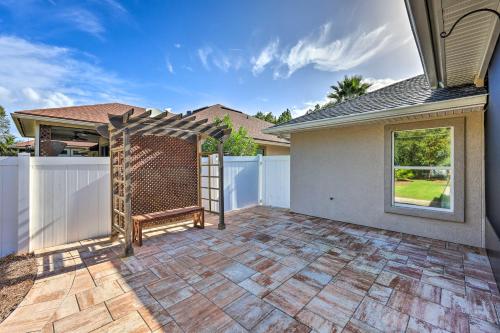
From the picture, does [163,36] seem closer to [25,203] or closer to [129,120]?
[129,120]

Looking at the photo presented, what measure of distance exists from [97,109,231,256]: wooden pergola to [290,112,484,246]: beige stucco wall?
2.76m

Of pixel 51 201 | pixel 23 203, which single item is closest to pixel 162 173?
pixel 51 201

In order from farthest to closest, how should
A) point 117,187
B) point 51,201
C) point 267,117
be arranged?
point 267,117 → point 117,187 → point 51,201

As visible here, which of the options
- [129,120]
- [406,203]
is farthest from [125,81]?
[406,203]

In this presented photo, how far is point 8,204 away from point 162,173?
2702 mm

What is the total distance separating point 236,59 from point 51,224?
8.78 m

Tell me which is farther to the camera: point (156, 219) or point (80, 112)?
point (80, 112)

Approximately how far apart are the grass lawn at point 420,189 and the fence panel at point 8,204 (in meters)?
7.96

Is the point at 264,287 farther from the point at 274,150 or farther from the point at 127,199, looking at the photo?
the point at 274,150

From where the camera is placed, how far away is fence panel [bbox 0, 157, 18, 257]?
3.62 metres

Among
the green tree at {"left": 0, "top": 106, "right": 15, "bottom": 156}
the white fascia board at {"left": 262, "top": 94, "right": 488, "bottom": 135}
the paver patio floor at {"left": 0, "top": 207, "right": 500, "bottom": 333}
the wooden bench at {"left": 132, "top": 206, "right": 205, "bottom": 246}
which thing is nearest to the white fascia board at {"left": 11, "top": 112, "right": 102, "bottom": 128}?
the wooden bench at {"left": 132, "top": 206, "right": 205, "bottom": 246}

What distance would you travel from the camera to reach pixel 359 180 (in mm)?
5633

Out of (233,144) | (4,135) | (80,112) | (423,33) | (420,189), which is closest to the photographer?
(423,33)

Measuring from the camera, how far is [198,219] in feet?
18.1
